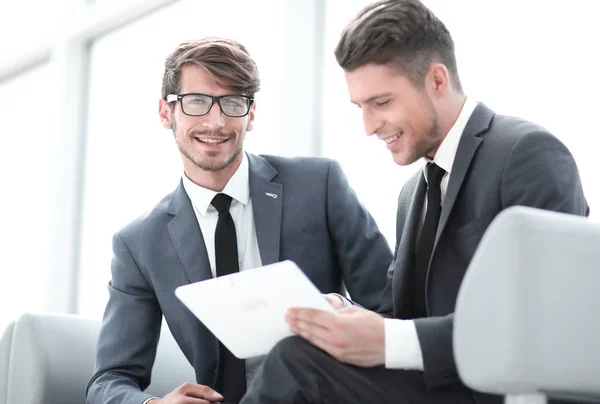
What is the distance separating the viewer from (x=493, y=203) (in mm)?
1808

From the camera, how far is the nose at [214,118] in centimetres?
257

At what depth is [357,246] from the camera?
2.53 metres

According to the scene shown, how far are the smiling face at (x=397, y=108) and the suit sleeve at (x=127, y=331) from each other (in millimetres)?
1012

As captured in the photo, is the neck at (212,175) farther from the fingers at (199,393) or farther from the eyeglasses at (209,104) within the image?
the fingers at (199,393)

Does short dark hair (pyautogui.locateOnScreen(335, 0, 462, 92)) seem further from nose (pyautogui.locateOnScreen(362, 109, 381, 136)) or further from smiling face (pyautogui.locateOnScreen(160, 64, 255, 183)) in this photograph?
smiling face (pyautogui.locateOnScreen(160, 64, 255, 183))

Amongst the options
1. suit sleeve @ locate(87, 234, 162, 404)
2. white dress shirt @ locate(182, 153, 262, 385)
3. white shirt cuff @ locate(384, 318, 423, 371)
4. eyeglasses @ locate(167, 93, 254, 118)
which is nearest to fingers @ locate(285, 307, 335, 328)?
white shirt cuff @ locate(384, 318, 423, 371)

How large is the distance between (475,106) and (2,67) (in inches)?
181

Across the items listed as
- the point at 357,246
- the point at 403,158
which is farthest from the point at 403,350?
the point at 357,246

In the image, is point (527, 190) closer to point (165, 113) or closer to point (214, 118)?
point (214, 118)

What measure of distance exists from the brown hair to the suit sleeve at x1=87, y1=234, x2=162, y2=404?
0.60 metres

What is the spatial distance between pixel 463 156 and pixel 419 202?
10.2 inches

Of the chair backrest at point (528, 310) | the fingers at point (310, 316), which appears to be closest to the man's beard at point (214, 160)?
the fingers at point (310, 316)

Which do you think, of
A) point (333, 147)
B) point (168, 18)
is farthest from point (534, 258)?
point (168, 18)

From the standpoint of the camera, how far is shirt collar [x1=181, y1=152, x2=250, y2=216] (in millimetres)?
2617
